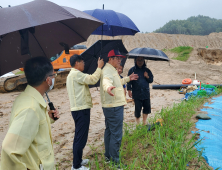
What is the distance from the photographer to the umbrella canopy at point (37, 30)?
158cm

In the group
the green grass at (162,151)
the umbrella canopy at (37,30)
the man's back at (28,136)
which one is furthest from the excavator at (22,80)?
the man's back at (28,136)

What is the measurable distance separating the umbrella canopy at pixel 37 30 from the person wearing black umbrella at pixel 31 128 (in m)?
0.34

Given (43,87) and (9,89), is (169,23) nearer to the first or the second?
(9,89)

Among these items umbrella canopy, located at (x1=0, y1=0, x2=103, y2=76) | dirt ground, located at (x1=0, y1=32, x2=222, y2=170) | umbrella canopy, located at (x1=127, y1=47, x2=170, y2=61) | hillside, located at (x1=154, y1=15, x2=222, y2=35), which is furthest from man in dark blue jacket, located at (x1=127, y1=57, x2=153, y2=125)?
hillside, located at (x1=154, y1=15, x2=222, y2=35)

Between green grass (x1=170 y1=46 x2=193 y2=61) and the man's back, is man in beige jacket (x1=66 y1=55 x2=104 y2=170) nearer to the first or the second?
the man's back

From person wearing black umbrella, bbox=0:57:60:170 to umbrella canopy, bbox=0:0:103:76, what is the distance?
337mm

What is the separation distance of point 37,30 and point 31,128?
4.74ft

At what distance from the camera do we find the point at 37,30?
93.5 inches

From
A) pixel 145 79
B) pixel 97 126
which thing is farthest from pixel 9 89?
Answer: pixel 145 79

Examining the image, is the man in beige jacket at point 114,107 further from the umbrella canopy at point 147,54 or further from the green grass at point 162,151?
the umbrella canopy at point 147,54

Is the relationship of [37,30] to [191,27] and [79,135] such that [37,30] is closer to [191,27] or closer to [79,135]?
[79,135]

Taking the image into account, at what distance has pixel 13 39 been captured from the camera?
219cm

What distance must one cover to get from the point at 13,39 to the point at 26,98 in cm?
106

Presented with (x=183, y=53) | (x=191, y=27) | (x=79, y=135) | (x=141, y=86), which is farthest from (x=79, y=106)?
(x=191, y=27)
